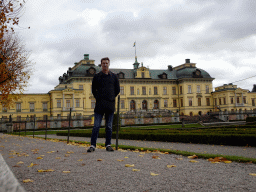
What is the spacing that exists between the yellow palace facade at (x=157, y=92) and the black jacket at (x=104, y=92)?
39.3 metres

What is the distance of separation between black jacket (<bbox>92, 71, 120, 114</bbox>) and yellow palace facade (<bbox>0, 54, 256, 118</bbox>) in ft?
129

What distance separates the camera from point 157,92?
5109cm

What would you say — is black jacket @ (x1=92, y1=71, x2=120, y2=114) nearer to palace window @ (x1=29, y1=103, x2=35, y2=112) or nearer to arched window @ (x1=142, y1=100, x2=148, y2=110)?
palace window @ (x1=29, y1=103, x2=35, y2=112)

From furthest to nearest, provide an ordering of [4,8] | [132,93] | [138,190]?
[132,93] < [4,8] < [138,190]

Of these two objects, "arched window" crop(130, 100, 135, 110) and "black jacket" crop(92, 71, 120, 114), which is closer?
"black jacket" crop(92, 71, 120, 114)

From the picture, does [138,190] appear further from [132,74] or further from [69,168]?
[132,74]

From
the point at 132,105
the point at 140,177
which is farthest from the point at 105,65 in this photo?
the point at 132,105

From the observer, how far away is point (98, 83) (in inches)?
221

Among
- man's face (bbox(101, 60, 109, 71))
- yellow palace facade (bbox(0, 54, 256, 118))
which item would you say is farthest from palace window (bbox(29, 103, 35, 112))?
man's face (bbox(101, 60, 109, 71))

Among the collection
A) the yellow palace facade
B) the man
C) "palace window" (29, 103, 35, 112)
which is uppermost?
the yellow palace facade

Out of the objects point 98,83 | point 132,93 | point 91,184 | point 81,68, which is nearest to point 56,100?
point 81,68

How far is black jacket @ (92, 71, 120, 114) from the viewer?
5508 mm

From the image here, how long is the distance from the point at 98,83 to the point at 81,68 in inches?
1648

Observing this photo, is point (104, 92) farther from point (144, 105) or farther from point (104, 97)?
point (144, 105)
